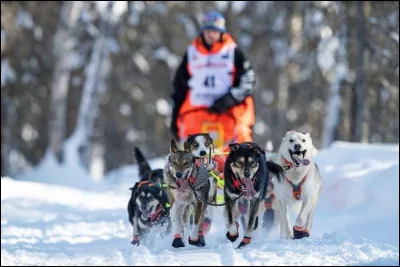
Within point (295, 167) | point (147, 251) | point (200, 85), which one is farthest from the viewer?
point (200, 85)

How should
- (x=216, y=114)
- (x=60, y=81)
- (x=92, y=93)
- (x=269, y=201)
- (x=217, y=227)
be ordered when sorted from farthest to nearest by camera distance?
(x=60, y=81) < (x=92, y=93) < (x=216, y=114) < (x=217, y=227) < (x=269, y=201)

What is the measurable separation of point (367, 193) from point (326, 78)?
327 inches

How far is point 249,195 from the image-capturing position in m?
5.32

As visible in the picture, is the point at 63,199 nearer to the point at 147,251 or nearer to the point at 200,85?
the point at 200,85

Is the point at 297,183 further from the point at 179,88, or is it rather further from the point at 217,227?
the point at 179,88

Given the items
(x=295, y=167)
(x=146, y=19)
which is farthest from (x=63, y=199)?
(x=146, y=19)

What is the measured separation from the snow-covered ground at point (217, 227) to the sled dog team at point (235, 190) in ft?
0.59

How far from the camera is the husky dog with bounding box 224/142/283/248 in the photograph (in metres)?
5.25

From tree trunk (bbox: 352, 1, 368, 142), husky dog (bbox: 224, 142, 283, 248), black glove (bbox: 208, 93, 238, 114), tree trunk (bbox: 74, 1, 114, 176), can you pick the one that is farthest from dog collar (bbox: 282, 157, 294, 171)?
tree trunk (bbox: 74, 1, 114, 176)

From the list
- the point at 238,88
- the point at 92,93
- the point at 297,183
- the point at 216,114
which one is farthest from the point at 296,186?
the point at 92,93

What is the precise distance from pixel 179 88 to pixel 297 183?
393 centimetres

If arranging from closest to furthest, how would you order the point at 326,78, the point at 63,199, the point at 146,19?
the point at 63,199
the point at 326,78
the point at 146,19

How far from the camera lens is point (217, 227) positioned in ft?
25.4

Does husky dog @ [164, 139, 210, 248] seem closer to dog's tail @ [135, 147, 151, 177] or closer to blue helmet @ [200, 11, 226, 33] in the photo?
dog's tail @ [135, 147, 151, 177]
